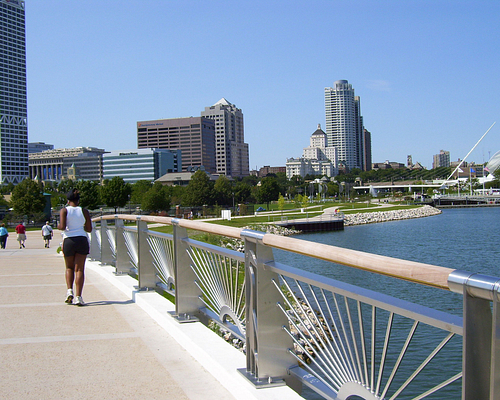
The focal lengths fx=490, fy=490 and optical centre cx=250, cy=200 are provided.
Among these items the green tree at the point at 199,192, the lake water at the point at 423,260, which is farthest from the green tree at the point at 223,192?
the lake water at the point at 423,260

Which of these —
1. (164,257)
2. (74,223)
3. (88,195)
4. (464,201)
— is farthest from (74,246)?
(464,201)

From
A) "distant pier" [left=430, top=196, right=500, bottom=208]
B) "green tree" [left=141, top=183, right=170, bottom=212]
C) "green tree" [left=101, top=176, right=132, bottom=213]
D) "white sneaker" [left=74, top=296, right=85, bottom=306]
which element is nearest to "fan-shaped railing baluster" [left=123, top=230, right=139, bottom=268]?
"white sneaker" [left=74, top=296, right=85, bottom=306]

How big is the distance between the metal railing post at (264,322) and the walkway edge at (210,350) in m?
0.11

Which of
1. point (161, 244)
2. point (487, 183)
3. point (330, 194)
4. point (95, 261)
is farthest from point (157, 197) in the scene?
point (487, 183)

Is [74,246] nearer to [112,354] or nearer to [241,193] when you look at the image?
[112,354]

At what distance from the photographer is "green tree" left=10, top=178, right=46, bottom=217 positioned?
57875mm

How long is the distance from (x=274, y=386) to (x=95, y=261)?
9424 mm

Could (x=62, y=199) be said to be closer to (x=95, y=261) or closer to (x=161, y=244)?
(x=95, y=261)

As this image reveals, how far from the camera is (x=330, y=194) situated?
608ft

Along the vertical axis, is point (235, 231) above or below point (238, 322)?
above

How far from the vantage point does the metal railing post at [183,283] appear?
538cm

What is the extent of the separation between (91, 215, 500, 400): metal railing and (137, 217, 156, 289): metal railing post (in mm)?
15

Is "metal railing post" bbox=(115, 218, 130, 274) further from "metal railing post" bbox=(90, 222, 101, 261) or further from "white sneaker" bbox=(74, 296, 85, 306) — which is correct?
"metal railing post" bbox=(90, 222, 101, 261)

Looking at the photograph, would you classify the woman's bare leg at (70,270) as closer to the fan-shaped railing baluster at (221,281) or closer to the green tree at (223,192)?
the fan-shaped railing baluster at (221,281)
